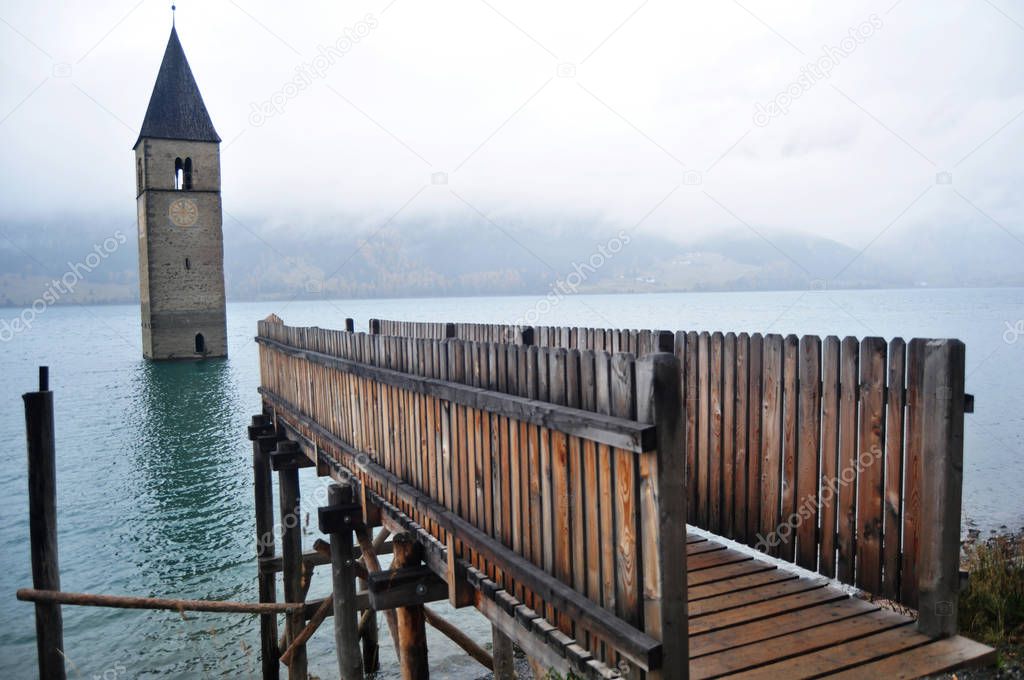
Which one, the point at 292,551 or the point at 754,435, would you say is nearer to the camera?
the point at 754,435

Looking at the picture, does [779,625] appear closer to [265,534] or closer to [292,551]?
[292,551]

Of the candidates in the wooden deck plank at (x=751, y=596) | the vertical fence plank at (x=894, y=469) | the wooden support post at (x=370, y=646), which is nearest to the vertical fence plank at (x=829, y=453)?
the wooden deck plank at (x=751, y=596)

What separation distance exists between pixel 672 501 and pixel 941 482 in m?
1.79

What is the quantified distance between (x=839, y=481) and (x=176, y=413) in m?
39.1

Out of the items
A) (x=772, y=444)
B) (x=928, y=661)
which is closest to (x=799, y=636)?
(x=928, y=661)

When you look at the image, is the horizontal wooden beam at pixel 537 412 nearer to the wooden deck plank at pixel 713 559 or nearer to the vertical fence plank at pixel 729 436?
the vertical fence plank at pixel 729 436

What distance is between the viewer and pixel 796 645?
4.32 m

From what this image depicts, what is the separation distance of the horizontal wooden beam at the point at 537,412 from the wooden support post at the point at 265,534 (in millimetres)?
6717

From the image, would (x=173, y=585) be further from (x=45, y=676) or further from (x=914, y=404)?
(x=914, y=404)

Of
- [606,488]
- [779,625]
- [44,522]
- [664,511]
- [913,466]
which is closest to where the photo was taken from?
[664,511]

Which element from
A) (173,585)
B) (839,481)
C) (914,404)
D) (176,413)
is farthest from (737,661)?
(176,413)

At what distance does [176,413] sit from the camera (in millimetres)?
38844

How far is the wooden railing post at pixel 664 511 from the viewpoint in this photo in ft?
11.3

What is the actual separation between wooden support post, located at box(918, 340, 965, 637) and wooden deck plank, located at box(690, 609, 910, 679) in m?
0.31
